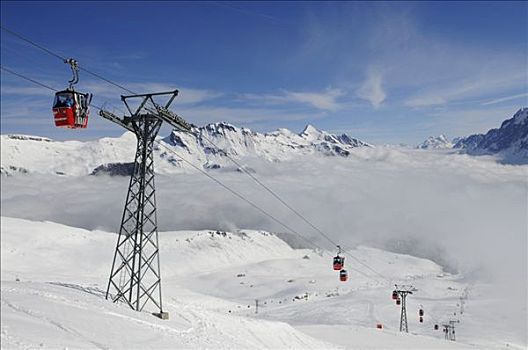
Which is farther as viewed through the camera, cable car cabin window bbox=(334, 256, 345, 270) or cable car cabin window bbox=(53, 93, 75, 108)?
cable car cabin window bbox=(334, 256, 345, 270)

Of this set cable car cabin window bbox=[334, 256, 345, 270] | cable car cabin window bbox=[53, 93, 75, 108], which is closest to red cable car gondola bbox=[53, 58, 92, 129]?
cable car cabin window bbox=[53, 93, 75, 108]

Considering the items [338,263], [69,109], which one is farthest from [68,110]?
[338,263]

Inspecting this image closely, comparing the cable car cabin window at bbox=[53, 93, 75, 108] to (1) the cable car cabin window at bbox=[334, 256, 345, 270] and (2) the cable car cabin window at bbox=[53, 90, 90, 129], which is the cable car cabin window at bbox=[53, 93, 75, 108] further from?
(1) the cable car cabin window at bbox=[334, 256, 345, 270]

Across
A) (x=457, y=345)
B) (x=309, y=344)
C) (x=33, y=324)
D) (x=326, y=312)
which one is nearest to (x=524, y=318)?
(x=326, y=312)

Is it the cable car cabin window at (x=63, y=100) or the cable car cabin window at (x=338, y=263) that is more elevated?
the cable car cabin window at (x=63, y=100)

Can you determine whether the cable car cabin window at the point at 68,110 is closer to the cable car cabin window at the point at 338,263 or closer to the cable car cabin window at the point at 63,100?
the cable car cabin window at the point at 63,100

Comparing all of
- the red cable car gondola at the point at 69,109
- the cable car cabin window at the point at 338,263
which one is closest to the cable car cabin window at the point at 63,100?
the red cable car gondola at the point at 69,109

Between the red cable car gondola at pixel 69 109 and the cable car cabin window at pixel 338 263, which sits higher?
the red cable car gondola at pixel 69 109

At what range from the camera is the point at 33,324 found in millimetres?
22844

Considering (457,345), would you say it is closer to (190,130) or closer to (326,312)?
(190,130)

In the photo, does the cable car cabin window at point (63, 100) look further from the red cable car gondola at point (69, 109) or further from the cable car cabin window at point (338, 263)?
the cable car cabin window at point (338, 263)

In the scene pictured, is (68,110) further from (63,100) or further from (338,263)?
(338,263)

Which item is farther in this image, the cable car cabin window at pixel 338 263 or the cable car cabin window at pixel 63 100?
the cable car cabin window at pixel 338 263

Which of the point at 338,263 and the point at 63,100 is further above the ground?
the point at 63,100
